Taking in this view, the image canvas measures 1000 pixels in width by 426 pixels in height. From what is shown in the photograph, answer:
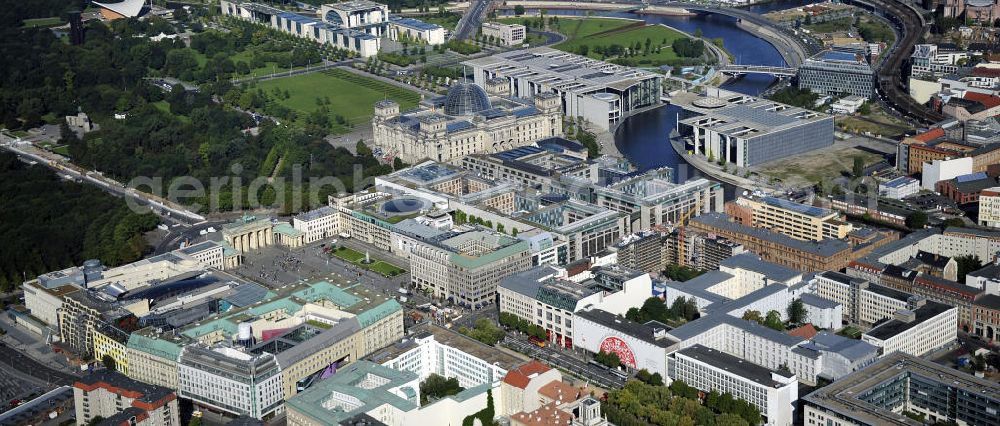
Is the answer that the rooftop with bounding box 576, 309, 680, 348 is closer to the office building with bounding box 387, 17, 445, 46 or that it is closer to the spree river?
the spree river

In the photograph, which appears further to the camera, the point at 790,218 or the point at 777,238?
the point at 790,218

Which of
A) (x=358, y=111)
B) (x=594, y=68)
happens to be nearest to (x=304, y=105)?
(x=358, y=111)

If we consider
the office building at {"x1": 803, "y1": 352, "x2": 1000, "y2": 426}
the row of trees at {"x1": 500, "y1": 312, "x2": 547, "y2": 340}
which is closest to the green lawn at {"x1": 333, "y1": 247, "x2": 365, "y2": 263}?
the row of trees at {"x1": 500, "y1": 312, "x2": 547, "y2": 340}

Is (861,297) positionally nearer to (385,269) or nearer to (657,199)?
(657,199)

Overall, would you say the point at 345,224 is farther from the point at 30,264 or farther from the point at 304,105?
the point at 304,105

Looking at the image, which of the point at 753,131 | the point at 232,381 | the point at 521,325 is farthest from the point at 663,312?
the point at 753,131
